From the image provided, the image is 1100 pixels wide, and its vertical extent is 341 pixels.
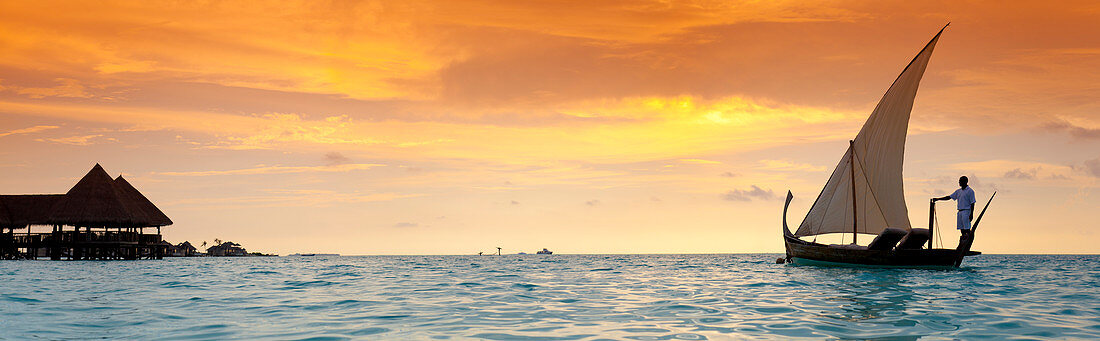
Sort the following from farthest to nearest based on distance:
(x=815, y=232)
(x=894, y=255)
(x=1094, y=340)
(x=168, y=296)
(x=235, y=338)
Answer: (x=815, y=232), (x=894, y=255), (x=168, y=296), (x=235, y=338), (x=1094, y=340)

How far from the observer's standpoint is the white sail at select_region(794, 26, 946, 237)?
30.0 m

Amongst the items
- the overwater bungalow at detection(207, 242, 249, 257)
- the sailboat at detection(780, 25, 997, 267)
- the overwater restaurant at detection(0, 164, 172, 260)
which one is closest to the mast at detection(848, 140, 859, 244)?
the sailboat at detection(780, 25, 997, 267)

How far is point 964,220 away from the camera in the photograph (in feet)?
88.0

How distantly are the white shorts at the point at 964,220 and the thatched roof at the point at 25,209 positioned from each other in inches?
2318

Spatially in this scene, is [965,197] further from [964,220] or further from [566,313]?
A: [566,313]

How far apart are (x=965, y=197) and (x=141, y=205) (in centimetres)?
5849

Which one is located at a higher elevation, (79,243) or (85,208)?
(85,208)

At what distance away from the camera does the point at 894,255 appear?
2994 cm

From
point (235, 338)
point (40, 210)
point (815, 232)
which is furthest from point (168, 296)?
point (40, 210)

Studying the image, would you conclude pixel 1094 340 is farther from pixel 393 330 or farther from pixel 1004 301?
pixel 393 330

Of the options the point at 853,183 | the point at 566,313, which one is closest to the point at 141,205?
the point at 853,183

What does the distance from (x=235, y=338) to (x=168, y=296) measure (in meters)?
8.60

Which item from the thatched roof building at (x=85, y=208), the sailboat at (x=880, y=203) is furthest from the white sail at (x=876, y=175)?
the thatched roof building at (x=85, y=208)

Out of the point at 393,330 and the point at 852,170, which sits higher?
the point at 852,170
